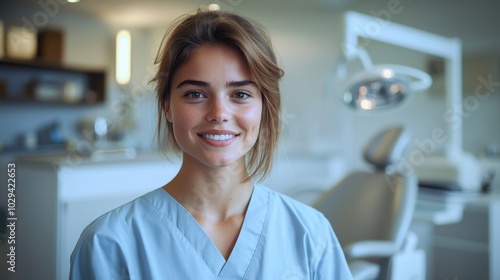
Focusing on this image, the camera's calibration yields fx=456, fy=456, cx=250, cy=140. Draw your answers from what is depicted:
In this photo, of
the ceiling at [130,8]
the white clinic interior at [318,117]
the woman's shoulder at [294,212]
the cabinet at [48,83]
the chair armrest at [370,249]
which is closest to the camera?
the woman's shoulder at [294,212]

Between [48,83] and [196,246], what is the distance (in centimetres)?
331

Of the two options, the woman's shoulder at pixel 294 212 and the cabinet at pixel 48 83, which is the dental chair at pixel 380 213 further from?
the cabinet at pixel 48 83

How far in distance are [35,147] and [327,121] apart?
214 cm

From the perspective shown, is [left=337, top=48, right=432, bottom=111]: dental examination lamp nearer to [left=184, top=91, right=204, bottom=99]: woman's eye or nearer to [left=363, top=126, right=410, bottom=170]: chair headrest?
[left=363, top=126, right=410, bottom=170]: chair headrest

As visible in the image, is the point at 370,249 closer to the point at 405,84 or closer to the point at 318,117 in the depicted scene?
the point at 405,84

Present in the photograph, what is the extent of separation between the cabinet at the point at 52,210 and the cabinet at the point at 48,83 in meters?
2.46

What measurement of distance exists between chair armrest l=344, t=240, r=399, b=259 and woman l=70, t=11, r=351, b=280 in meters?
0.45

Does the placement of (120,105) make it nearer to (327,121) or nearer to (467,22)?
(327,121)

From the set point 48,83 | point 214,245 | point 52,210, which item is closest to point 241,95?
point 214,245

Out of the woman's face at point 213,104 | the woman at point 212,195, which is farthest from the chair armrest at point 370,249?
the woman's face at point 213,104

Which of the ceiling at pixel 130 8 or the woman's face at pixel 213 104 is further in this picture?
the ceiling at pixel 130 8

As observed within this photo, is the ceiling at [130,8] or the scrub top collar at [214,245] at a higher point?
the ceiling at [130,8]

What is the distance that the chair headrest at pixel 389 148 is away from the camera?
1.57 m

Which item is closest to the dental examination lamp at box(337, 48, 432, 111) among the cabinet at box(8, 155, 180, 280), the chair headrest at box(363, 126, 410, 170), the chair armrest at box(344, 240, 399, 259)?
the chair headrest at box(363, 126, 410, 170)
